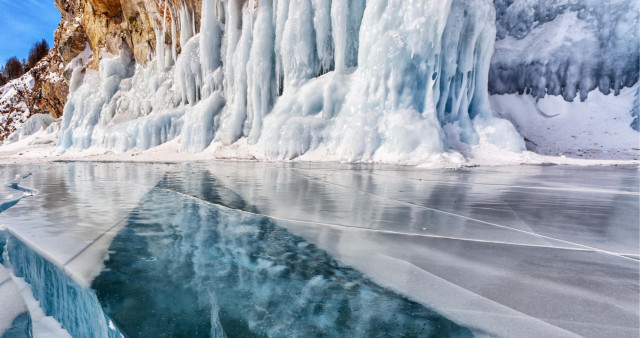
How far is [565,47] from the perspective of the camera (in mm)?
13359

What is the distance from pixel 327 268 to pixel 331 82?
890 centimetres

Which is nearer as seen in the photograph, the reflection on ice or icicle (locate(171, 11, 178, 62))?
the reflection on ice

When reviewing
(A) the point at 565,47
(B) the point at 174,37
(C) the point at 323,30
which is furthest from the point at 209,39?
(A) the point at 565,47

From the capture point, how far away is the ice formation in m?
8.56

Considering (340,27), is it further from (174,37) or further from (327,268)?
(327,268)

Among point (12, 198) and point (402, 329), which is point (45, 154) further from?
point (402, 329)

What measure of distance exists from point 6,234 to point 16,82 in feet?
122

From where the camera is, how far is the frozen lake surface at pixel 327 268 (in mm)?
1059

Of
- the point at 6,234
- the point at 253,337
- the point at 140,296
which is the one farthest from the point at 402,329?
the point at 6,234

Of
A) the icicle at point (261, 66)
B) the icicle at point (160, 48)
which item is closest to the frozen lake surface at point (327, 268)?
the icicle at point (261, 66)

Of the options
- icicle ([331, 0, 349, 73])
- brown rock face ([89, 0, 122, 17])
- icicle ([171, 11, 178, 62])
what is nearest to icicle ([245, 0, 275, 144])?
icicle ([331, 0, 349, 73])

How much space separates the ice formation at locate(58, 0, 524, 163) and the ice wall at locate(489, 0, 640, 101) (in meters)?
5.39

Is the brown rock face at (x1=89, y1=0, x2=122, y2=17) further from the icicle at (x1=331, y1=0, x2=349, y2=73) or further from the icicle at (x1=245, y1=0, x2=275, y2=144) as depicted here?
the icicle at (x1=331, y1=0, x2=349, y2=73)

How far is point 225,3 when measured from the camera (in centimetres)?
1335
